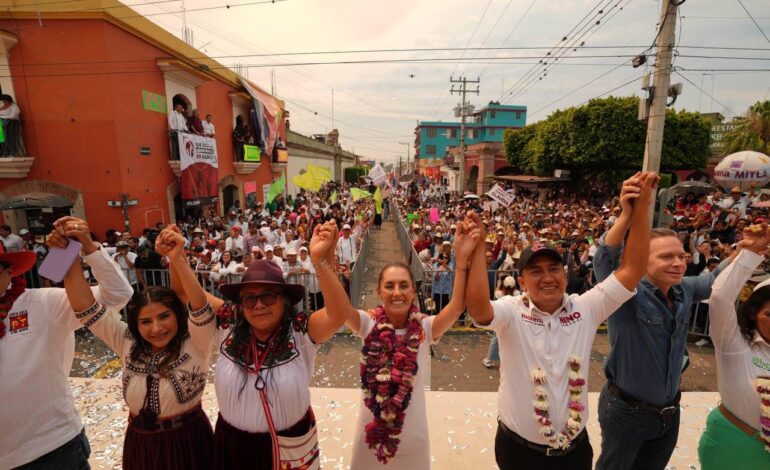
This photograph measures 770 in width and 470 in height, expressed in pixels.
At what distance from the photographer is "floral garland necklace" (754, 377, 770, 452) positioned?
2.01 meters

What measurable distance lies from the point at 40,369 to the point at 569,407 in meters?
2.74

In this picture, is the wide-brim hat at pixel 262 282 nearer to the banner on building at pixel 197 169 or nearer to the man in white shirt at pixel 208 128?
the banner on building at pixel 197 169

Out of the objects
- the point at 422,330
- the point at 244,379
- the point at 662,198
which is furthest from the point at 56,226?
the point at 662,198

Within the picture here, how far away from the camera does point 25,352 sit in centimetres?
188

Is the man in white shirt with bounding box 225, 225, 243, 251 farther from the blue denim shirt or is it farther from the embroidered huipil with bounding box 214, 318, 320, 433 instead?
the blue denim shirt

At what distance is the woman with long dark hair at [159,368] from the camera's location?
1.94 metres

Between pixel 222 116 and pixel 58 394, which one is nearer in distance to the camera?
pixel 58 394

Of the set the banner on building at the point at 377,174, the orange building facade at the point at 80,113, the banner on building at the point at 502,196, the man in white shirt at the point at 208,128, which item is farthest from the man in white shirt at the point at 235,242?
the banner on building at the point at 502,196

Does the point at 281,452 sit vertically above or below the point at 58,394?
below

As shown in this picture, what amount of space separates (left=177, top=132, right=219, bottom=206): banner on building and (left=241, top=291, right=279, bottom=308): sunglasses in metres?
11.7

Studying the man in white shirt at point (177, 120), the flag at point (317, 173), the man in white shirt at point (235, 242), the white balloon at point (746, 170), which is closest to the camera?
the man in white shirt at point (235, 242)

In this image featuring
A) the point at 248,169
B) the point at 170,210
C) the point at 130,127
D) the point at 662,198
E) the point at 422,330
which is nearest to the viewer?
the point at 422,330

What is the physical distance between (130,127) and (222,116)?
19.8 feet

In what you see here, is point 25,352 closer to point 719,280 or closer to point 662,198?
point 719,280
